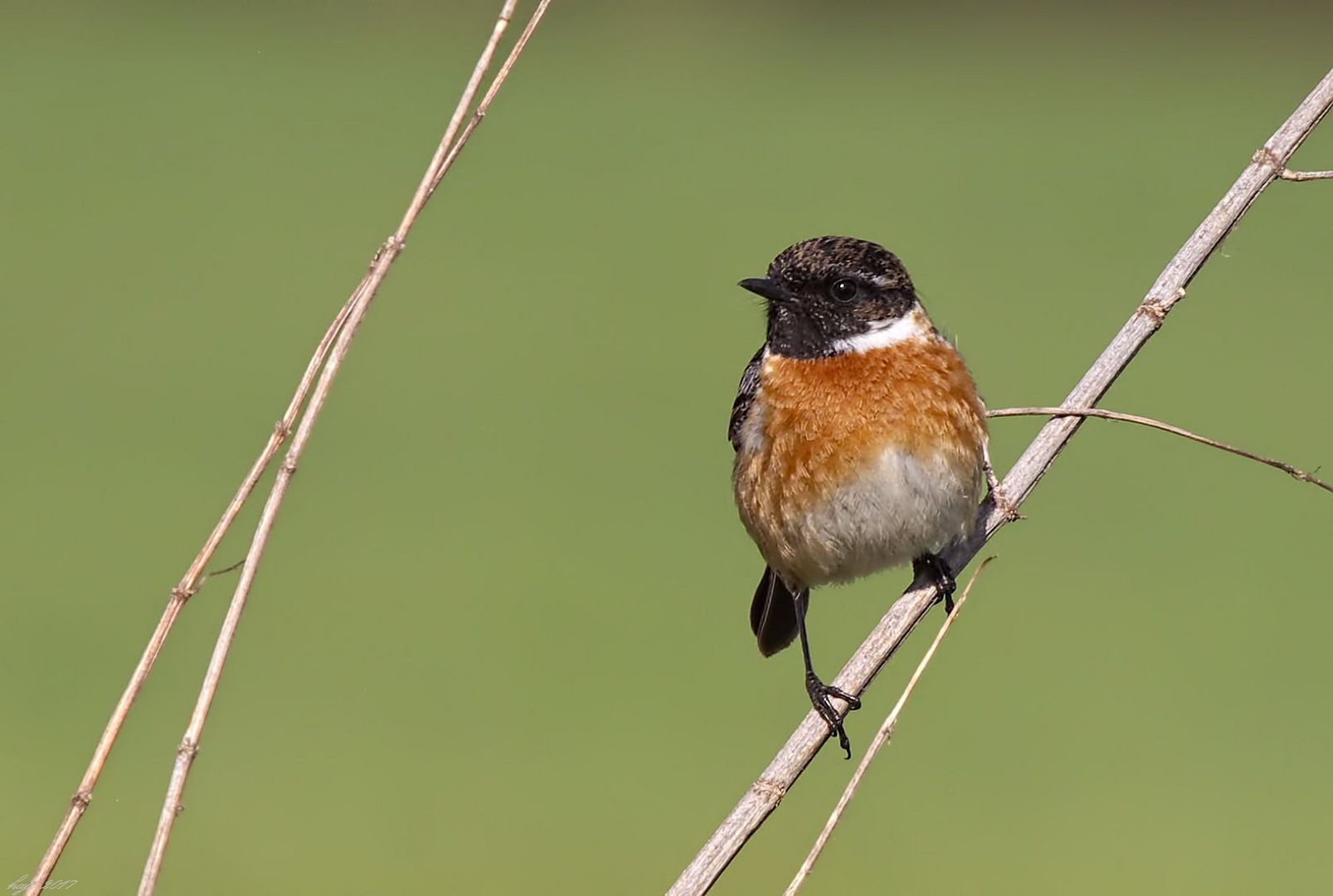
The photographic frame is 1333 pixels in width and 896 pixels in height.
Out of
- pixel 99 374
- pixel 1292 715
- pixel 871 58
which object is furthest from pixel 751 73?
pixel 1292 715

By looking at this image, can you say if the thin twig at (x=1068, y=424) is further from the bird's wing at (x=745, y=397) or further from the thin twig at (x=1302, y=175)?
the bird's wing at (x=745, y=397)

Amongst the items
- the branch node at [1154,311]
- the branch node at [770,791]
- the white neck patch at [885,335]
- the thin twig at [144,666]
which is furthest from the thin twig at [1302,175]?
the thin twig at [144,666]

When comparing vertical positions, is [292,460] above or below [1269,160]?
above

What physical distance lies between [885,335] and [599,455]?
1173 centimetres

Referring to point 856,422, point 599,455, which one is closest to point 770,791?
point 856,422

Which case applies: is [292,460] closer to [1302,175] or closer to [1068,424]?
[1068,424]

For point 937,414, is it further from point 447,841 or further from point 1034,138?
point 1034,138

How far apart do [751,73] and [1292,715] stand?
18151 millimetres

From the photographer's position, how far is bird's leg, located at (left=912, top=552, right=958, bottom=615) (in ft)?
14.6

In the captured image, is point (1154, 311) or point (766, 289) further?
point (766, 289)

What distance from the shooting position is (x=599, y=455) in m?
16.6

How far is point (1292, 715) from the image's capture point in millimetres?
12594

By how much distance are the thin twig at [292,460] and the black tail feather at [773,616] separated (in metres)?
2.57

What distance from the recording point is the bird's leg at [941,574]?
446 cm
